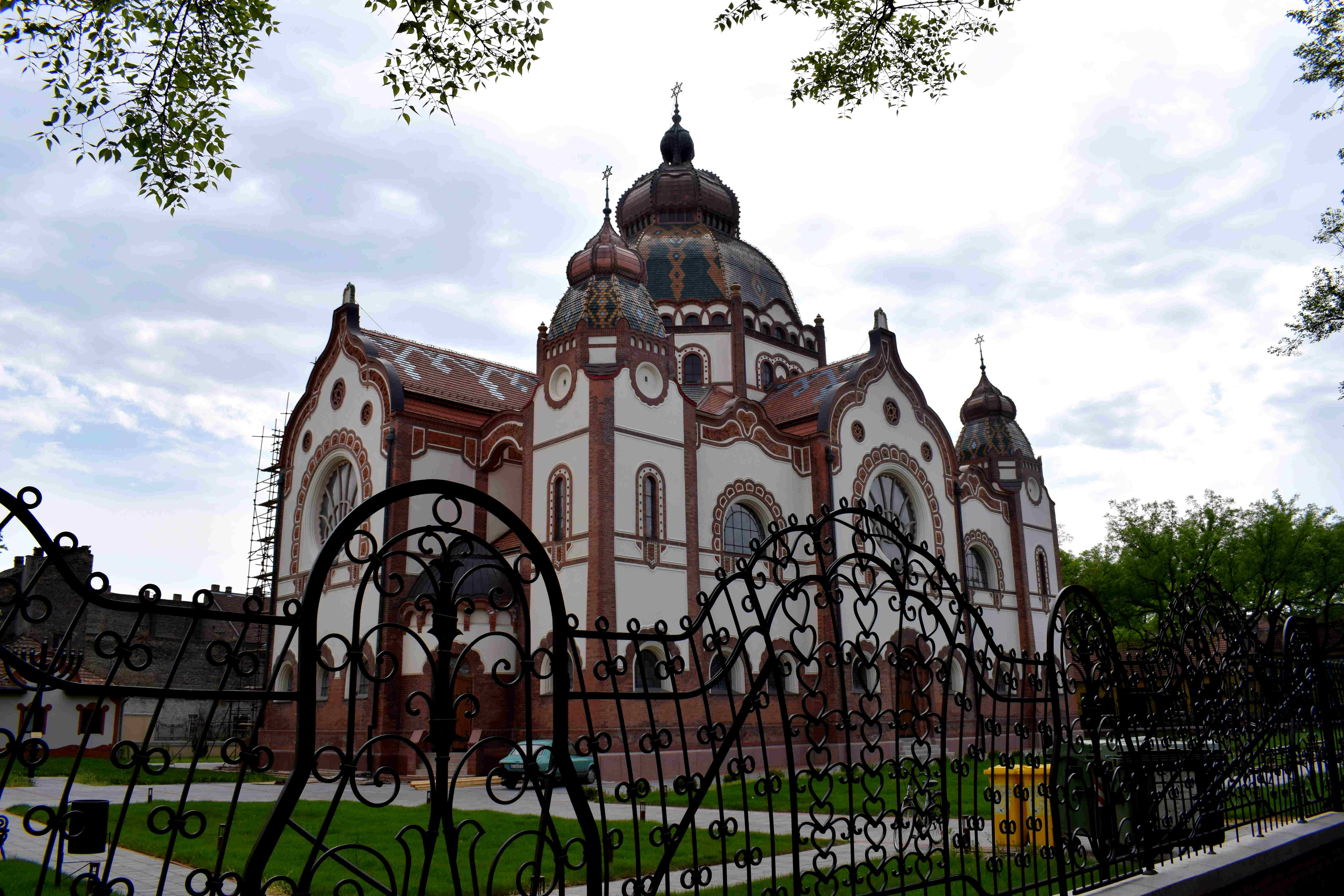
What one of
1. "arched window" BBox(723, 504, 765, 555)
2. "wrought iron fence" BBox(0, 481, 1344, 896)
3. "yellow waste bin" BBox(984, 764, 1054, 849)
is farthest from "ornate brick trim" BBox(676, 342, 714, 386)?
"yellow waste bin" BBox(984, 764, 1054, 849)

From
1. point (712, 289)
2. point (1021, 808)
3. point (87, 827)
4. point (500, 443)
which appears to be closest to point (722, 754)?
point (1021, 808)

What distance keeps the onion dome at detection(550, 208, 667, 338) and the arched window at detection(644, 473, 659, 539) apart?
354 cm

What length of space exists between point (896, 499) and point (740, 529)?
5.97m

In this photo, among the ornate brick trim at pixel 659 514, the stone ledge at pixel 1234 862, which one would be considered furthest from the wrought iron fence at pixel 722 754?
the ornate brick trim at pixel 659 514

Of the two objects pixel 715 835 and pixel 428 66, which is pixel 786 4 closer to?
pixel 428 66

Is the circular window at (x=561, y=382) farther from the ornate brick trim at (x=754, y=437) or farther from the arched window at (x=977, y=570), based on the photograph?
the arched window at (x=977, y=570)

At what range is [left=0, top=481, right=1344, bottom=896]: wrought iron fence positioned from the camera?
10.2ft

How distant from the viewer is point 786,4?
325 inches

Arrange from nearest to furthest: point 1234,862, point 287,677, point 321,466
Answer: point 1234,862
point 287,677
point 321,466

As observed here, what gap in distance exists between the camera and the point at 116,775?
18.9 meters

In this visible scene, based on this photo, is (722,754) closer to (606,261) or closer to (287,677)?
(606,261)

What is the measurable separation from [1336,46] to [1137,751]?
1337cm

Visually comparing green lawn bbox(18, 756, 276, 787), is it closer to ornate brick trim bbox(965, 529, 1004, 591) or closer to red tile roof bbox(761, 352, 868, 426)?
red tile roof bbox(761, 352, 868, 426)

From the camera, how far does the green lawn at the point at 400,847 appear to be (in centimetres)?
861
